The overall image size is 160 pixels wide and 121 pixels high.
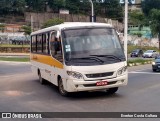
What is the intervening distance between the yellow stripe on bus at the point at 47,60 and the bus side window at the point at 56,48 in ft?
0.58

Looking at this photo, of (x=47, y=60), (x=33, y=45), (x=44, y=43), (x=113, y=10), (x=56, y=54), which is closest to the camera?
(x=56, y=54)

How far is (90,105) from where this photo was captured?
1034 cm

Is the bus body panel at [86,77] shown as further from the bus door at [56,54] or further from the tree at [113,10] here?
the tree at [113,10]

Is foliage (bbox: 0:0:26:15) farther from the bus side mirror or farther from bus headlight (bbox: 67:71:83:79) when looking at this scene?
bus headlight (bbox: 67:71:83:79)

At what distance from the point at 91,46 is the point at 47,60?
113 inches

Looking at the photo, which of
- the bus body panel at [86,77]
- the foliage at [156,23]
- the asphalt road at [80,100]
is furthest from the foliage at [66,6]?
the bus body panel at [86,77]

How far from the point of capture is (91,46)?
11.7 m

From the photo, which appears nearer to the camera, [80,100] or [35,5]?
[80,100]

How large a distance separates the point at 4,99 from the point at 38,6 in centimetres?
11764

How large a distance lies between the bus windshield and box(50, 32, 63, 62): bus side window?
0.34 meters

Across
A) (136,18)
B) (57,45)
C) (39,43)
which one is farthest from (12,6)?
(57,45)

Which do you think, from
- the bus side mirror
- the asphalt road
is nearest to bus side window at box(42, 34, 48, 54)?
the asphalt road

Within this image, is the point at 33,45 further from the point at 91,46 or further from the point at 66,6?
the point at 66,6

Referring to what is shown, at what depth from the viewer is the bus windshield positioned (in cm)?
1139
